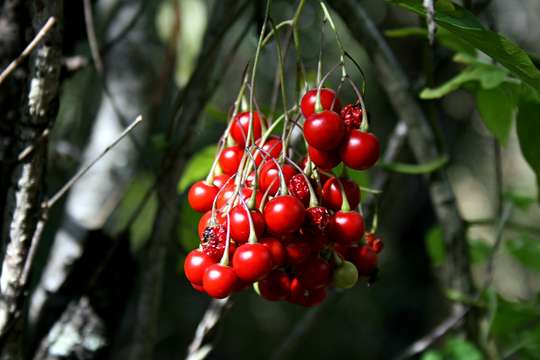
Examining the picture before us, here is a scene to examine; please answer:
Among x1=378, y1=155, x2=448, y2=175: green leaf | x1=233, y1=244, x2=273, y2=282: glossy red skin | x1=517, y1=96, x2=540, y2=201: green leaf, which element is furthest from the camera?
x1=378, y1=155, x2=448, y2=175: green leaf

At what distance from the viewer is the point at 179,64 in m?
1.44

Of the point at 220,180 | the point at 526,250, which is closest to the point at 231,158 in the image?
the point at 220,180

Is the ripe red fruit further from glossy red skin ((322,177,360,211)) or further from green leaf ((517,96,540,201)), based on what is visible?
green leaf ((517,96,540,201))

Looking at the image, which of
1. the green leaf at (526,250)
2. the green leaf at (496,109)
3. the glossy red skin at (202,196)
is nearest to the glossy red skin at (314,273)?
the glossy red skin at (202,196)

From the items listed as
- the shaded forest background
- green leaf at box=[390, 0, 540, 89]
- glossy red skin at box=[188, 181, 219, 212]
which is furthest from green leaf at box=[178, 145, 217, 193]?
green leaf at box=[390, 0, 540, 89]

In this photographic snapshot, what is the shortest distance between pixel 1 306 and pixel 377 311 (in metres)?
3.16

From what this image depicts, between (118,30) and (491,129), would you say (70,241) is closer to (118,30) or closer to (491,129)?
(118,30)

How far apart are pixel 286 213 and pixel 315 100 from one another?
124mm

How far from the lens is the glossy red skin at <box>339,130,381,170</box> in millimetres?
565

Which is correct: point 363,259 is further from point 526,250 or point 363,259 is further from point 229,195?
point 526,250

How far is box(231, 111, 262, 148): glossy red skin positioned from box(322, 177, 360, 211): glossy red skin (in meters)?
0.10

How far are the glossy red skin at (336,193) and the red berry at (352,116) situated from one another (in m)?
0.06

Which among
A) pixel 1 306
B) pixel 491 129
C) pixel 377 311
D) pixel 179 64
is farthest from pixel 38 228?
pixel 377 311

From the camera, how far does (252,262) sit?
522 millimetres
